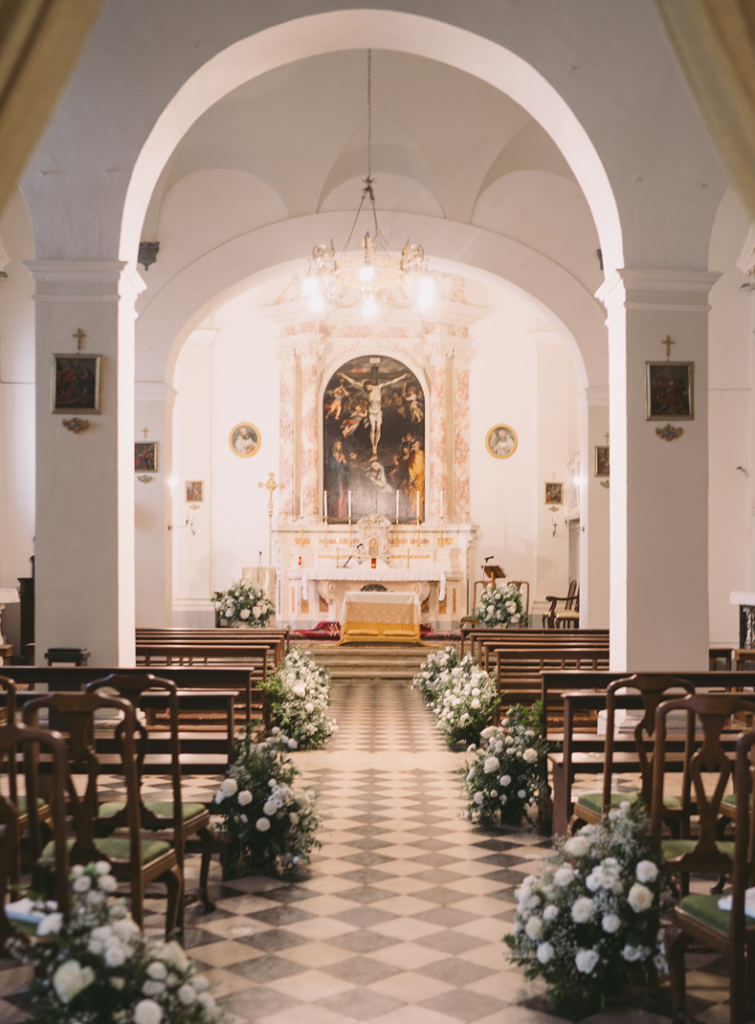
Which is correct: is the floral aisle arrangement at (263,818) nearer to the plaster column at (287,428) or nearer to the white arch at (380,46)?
the white arch at (380,46)

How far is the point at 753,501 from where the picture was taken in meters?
12.4

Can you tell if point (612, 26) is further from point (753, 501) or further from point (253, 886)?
point (753, 501)

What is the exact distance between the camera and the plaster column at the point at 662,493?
703 cm

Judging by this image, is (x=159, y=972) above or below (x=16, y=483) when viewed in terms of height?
below

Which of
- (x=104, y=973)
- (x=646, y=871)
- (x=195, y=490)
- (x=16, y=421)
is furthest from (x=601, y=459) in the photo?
(x=104, y=973)

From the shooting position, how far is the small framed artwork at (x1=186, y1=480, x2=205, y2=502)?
18516 mm

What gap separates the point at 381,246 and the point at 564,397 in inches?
304

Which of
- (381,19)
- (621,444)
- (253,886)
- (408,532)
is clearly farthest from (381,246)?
(253,886)

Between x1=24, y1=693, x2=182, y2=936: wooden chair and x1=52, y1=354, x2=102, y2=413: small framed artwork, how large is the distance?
4080mm

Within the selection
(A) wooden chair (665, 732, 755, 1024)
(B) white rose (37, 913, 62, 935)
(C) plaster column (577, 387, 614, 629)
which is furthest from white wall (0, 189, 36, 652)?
(A) wooden chair (665, 732, 755, 1024)

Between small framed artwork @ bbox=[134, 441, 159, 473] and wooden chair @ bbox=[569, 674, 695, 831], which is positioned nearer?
wooden chair @ bbox=[569, 674, 695, 831]

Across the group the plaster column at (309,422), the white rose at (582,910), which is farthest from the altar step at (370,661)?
the white rose at (582,910)

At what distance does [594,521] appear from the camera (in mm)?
11312

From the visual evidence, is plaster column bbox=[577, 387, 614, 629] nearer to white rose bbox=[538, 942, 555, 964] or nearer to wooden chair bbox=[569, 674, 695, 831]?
wooden chair bbox=[569, 674, 695, 831]
